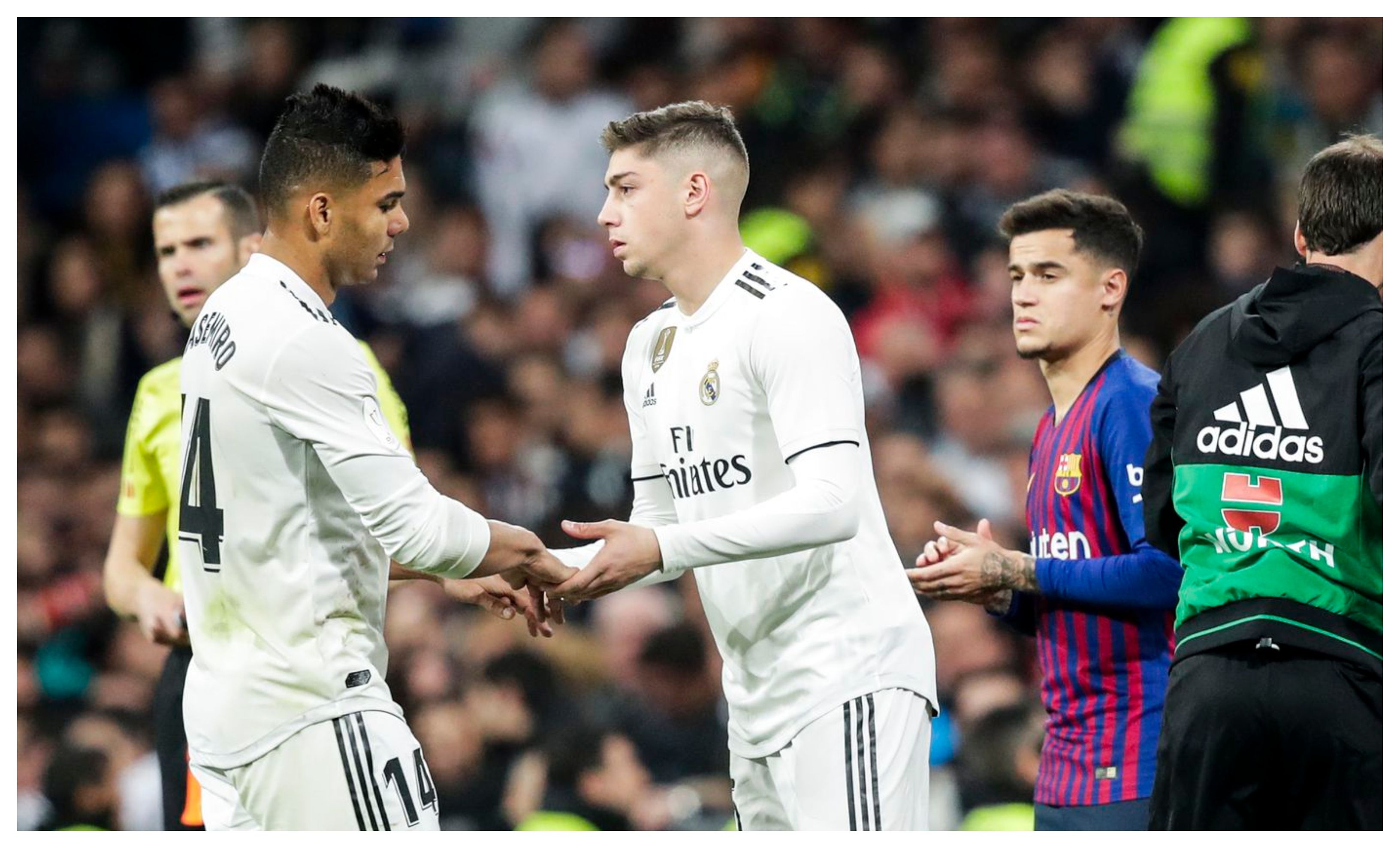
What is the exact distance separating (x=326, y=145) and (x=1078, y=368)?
1.94 meters

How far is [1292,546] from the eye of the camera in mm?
3590

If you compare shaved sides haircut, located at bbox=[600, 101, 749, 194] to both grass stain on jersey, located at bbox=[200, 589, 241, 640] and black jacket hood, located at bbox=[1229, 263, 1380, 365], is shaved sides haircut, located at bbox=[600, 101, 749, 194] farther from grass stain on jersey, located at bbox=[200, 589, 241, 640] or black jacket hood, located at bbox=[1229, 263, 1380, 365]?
grass stain on jersey, located at bbox=[200, 589, 241, 640]

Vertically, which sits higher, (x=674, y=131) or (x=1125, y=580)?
(x=674, y=131)

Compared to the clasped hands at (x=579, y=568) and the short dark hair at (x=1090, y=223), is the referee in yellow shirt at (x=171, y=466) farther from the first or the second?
the short dark hair at (x=1090, y=223)

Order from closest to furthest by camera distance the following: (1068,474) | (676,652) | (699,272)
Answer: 1. (699,272)
2. (1068,474)
3. (676,652)

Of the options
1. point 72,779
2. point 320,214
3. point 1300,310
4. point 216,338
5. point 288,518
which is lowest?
point 72,779

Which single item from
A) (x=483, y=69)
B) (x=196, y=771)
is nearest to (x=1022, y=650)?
(x=196, y=771)

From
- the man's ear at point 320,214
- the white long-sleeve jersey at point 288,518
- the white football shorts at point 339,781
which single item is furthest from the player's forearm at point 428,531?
the man's ear at point 320,214

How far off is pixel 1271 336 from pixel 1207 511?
39 centimetres

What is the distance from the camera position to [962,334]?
846cm

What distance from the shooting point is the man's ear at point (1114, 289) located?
14.7 ft

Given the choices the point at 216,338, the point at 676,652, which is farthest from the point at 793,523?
the point at 676,652

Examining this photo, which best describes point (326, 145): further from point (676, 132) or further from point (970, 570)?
point (970, 570)

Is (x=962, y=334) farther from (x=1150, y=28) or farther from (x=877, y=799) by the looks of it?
(x=877, y=799)
